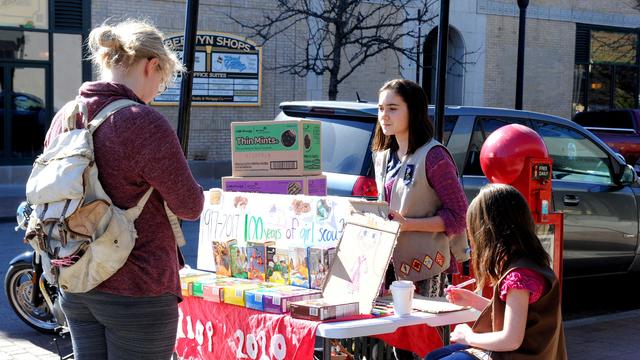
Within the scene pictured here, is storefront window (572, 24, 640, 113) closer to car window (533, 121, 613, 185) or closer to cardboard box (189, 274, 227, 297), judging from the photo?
car window (533, 121, 613, 185)

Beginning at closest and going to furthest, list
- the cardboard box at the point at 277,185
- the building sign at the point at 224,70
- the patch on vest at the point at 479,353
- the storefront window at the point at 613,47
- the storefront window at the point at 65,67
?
1. the patch on vest at the point at 479,353
2. the cardboard box at the point at 277,185
3. the storefront window at the point at 65,67
4. the building sign at the point at 224,70
5. the storefront window at the point at 613,47

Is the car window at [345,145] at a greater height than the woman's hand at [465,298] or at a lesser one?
greater

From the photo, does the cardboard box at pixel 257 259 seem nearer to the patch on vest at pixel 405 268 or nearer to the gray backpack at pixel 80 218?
the patch on vest at pixel 405 268

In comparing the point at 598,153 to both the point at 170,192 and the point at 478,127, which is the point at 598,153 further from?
the point at 170,192

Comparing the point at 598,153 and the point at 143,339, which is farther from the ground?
the point at 598,153

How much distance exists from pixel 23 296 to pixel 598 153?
520cm

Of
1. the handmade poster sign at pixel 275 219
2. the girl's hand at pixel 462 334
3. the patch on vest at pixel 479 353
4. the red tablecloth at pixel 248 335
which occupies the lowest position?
the red tablecloth at pixel 248 335

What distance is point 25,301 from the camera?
7008 millimetres

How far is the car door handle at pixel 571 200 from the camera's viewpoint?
7.77 m

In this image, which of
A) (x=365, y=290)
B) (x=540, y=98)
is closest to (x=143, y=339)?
(x=365, y=290)

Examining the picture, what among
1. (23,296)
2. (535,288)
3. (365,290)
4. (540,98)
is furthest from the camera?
(540,98)

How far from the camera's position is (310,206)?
14.4 ft

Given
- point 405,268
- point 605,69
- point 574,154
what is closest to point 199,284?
point 405,268

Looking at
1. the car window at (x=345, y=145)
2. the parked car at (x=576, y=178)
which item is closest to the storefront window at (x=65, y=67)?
the parked car at (x=576, y=178)
